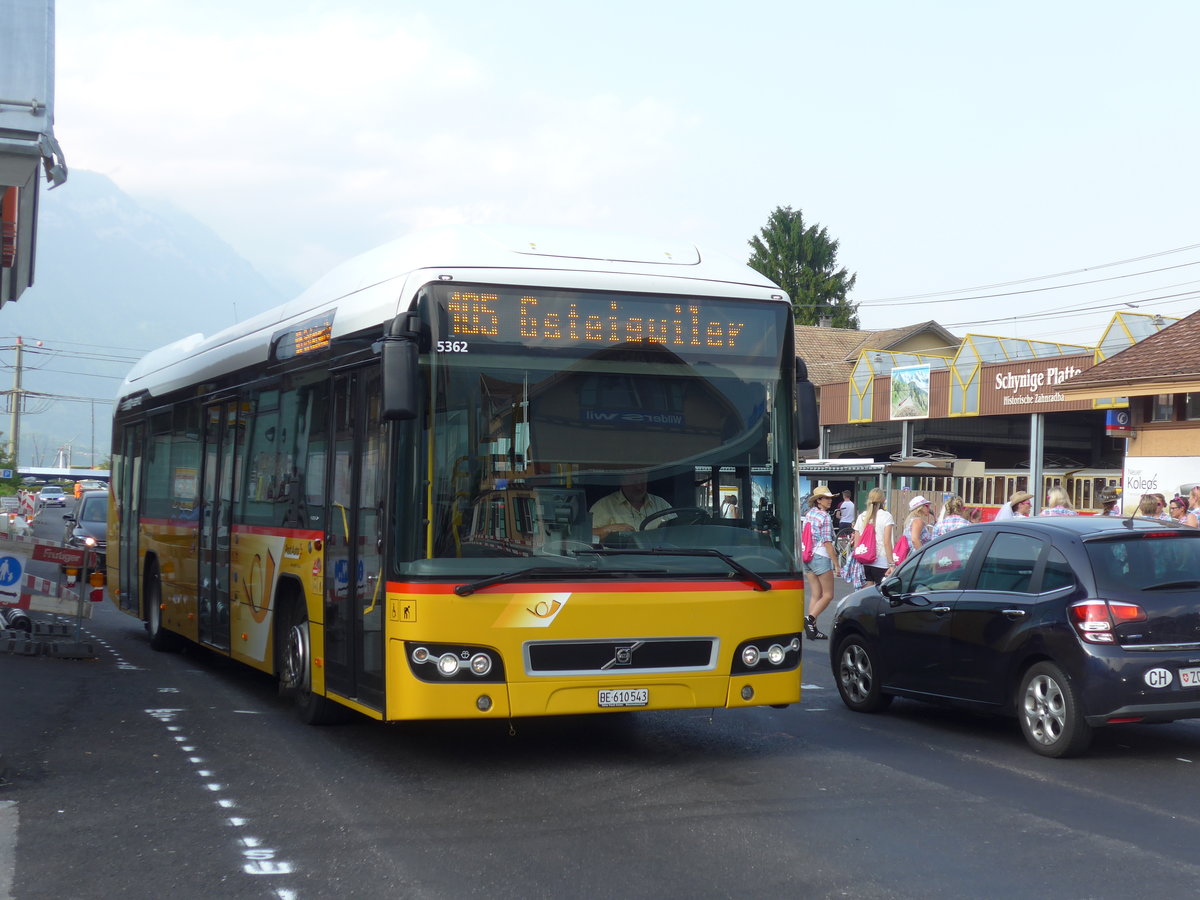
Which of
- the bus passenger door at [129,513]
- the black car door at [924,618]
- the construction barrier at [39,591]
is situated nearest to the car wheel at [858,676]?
the black car door at [924,618]

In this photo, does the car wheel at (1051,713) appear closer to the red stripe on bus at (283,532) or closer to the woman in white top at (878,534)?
the red stripe on bus at (283,532)

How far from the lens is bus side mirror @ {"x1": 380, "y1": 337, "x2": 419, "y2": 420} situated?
24.1ft

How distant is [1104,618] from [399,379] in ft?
14.2

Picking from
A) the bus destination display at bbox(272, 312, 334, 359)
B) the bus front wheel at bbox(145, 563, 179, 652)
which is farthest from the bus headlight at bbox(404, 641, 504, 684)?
the bus front wheel at bbox(145, 563, 179, 652)

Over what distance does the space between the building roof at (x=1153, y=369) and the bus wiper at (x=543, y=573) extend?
1724cm

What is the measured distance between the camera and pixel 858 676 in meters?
10.8

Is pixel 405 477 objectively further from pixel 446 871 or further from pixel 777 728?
pixel 777 728

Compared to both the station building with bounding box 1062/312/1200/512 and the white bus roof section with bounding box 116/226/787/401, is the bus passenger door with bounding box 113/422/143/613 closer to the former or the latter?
the white bus roof section with bounding box 116/226/787/401

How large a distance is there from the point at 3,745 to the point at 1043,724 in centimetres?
637

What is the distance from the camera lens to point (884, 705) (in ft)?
34.8

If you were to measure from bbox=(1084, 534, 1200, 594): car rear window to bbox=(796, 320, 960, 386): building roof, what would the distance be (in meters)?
54.0

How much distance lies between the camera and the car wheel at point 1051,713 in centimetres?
848

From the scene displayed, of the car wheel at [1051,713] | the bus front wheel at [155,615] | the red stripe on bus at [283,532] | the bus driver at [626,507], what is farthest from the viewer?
the bus front wheel at [155,615]

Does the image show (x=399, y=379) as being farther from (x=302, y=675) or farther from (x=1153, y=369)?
(x=1153, y=369)
